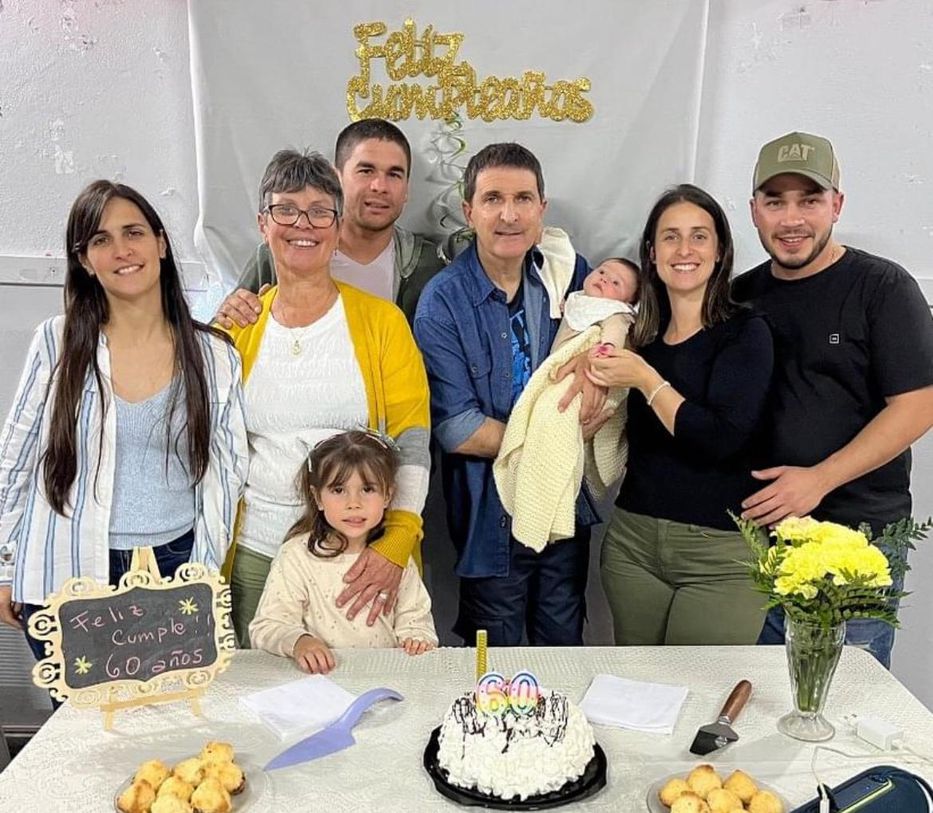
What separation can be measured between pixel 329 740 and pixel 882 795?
2.32 feet

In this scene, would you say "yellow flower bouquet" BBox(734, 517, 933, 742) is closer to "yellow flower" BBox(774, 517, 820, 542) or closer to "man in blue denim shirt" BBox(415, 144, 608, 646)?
"yellow flower" BBox(774, 517, 820, 542)

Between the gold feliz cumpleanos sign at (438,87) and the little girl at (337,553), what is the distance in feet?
3.33

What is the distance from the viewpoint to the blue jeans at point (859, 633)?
6.31ft

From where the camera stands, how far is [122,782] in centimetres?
120

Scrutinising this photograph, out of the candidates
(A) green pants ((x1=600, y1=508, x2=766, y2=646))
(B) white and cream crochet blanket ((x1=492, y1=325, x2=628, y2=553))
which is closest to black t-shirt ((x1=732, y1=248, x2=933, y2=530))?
(A) green pants ((x1=600, y1=508, x2=766, y2=646))

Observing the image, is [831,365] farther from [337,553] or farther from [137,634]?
[137,634]

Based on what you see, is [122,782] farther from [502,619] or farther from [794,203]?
[794,203]

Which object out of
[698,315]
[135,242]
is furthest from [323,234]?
[698,315]

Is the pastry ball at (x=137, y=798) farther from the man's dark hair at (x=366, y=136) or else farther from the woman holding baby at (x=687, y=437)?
the man's dark hair at (x=366, y=136)

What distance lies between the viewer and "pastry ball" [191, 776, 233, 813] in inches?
43.5

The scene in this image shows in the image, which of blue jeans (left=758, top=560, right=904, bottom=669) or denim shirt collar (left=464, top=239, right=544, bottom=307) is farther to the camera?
denim shirt collar (left=464, top=239, right=544, bottom=307)

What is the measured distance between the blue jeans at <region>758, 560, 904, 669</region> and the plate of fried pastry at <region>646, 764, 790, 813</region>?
80cm

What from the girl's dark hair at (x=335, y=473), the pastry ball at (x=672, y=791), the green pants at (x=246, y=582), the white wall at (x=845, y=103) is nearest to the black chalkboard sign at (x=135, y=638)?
the girl's dark hair at (x=335, y=473)

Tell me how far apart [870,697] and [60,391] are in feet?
4.83
